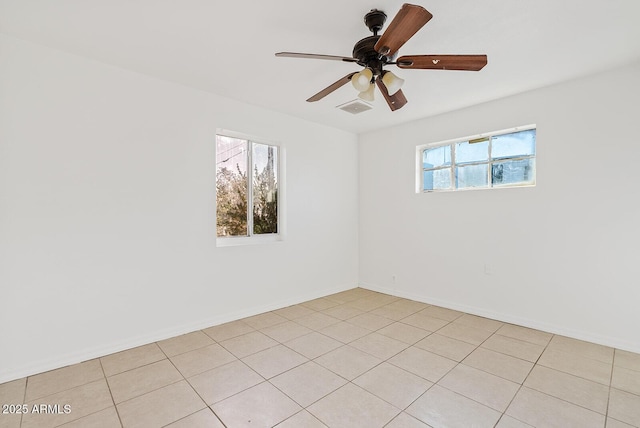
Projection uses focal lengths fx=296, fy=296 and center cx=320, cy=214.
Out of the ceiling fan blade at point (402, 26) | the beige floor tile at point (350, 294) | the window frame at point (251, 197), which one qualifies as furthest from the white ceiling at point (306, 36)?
the beige floor tile at point (350, 294)

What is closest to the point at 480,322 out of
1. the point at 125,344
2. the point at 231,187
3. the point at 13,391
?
the point at 231,187

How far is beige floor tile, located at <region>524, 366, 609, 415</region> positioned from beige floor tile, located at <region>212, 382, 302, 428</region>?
1777 mm

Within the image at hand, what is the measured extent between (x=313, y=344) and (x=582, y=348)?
252 centimetres

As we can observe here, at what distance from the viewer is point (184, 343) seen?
114 inches

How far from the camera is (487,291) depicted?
142 inches

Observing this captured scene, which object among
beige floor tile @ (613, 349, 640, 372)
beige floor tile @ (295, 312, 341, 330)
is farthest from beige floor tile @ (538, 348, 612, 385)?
beige floor tile @ (295, 312, 341, 330)

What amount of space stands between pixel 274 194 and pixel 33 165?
239cm

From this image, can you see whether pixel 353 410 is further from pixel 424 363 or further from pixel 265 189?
pixel 265 189

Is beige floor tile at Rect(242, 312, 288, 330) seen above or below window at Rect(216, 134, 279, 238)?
below

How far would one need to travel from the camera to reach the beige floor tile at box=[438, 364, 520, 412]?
201 centimetres

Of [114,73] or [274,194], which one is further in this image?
[274,194]

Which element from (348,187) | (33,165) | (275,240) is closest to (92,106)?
(33,165)

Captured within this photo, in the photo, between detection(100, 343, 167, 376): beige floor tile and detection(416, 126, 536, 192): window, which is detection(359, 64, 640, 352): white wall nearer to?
detection(416, 126, 536, 192): window

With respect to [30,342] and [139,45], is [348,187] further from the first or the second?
[30,342]
